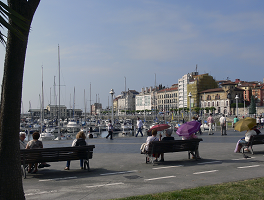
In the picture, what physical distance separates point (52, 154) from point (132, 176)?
105 inches

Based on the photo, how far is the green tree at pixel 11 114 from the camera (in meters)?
4.66

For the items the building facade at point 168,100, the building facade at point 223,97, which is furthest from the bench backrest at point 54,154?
the building facade at point 168,100

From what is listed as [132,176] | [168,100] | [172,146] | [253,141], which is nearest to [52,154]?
[132,176]

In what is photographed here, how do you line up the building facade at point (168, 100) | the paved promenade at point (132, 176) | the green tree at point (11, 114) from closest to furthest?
the green tree at point (11, 114) < the paved promenade at point (132, 176) < the building facade at point (168, 100)

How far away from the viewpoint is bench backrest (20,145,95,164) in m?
8.27

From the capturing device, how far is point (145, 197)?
18.5 ft

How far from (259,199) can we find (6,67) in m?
5.48

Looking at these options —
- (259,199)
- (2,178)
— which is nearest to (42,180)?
(2,178)

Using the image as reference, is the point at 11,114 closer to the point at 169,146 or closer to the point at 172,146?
the point at 169,146

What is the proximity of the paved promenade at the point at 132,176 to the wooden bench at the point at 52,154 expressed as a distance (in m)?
0.49

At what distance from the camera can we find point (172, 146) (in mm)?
10141

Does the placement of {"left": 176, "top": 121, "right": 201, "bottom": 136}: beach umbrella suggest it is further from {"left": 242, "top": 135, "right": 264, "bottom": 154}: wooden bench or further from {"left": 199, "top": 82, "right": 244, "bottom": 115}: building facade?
{"left": 199, "top": 82, "right": 244, "bottom": 115}: building facade

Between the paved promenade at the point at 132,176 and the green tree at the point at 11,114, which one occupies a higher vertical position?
the green tree at the point at 11,114

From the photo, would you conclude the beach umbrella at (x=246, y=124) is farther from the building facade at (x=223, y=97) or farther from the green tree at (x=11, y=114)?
the building facade at (x=223, y=97)
